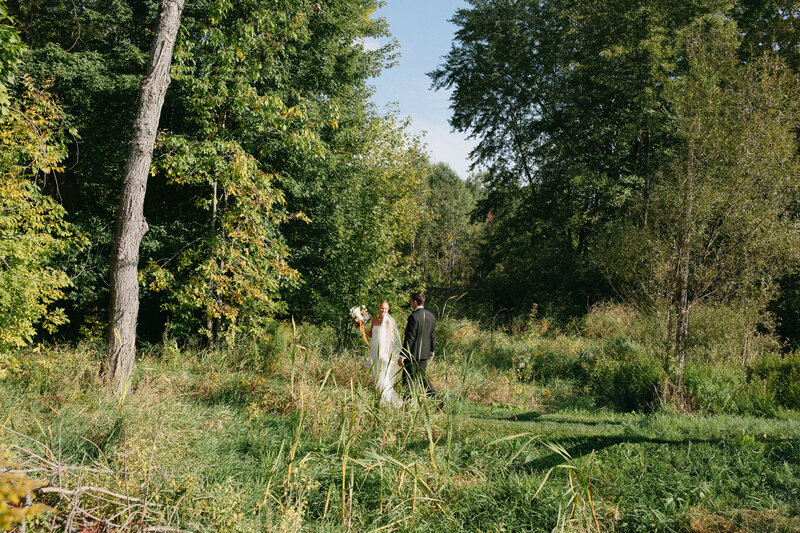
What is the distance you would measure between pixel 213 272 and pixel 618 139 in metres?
15.5

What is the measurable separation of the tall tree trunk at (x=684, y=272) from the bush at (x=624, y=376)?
49 centimetres

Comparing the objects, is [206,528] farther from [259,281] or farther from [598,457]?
[259,281]

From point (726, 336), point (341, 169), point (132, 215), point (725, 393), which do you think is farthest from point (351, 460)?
point (341, 169)

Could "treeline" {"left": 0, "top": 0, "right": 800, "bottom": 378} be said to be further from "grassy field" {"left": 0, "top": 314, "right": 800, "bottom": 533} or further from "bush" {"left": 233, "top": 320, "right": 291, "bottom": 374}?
"grassy field" {"left": 0, "top": 314, "right": 800, "bottom": 533}

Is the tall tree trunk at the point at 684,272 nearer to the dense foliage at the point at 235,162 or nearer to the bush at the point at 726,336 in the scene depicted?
the bush at the point at 726,336

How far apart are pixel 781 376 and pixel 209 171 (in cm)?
1179

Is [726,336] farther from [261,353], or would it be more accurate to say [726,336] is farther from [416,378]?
[261,353]

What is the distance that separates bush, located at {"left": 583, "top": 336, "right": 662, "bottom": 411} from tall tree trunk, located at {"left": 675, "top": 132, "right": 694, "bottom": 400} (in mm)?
493

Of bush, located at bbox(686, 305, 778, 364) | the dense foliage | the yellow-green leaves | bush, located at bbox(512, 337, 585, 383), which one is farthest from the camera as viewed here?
bush, located at bbox(512, 337, 585, 383)

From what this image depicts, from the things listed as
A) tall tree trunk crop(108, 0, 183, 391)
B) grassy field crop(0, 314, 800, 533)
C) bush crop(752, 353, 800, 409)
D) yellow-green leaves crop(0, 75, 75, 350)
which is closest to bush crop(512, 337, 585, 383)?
grassy field crop(0, 314, 800, 533)

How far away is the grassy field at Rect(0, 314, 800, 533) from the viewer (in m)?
3.44

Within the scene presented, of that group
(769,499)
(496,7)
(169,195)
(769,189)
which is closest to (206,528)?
(769,499)

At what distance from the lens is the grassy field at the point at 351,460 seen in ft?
11.3

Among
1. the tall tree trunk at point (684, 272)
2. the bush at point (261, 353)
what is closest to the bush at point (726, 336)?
the tall tree trunk at point (684, 272)
